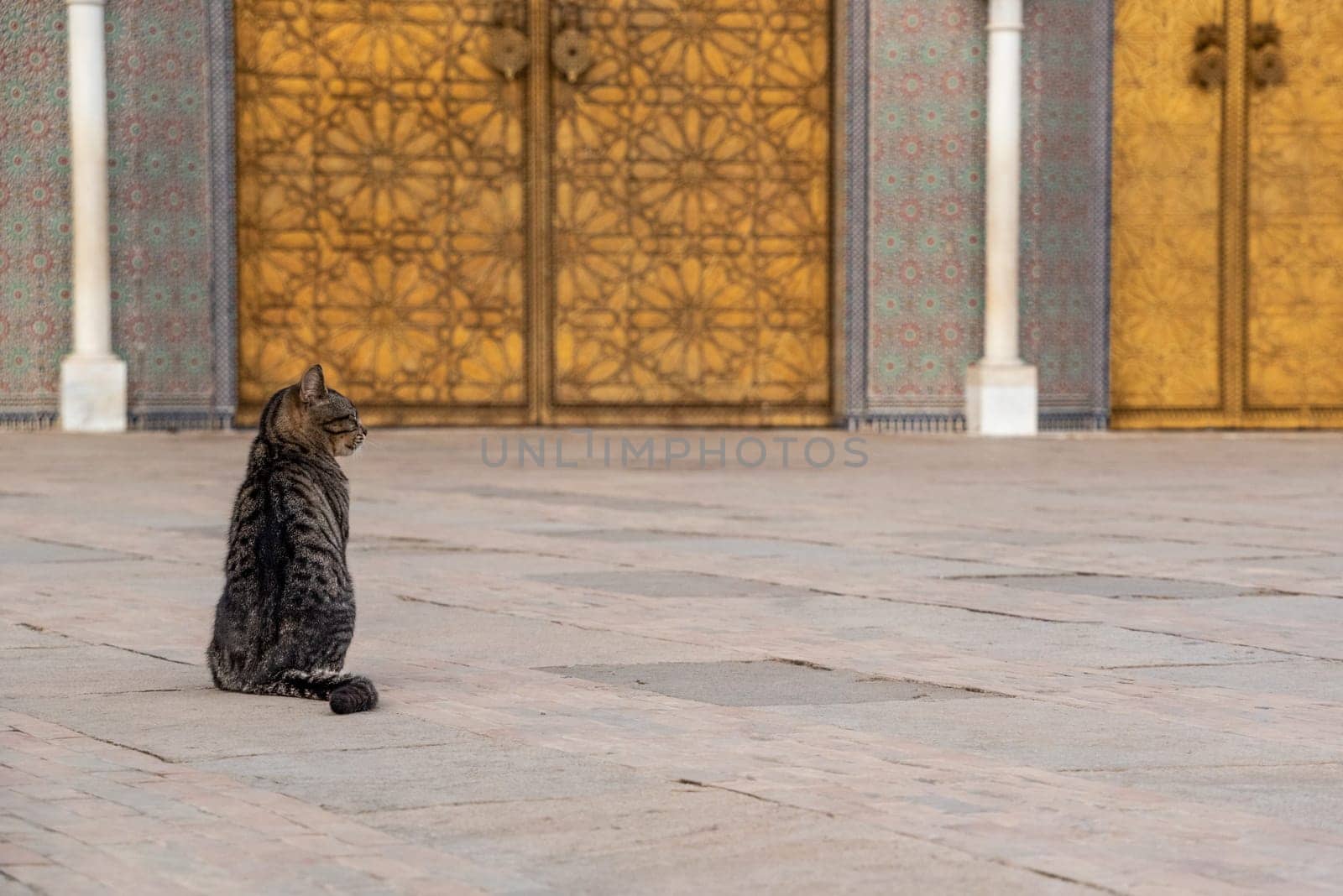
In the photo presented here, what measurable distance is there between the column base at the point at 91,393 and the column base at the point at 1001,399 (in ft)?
21.5

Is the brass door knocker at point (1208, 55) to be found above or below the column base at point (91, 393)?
above

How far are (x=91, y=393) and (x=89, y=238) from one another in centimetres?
114

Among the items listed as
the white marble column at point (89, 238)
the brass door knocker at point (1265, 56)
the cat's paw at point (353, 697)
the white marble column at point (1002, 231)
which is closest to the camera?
the cat's paw at point (353, 697)

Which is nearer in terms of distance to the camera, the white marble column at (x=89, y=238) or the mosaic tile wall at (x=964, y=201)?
the white marble column at (x=89, y=238)

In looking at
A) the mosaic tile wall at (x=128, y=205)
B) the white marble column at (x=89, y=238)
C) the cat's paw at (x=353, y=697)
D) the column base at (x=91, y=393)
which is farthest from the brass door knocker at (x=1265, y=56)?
the cat's paw at (x=353, y=697)

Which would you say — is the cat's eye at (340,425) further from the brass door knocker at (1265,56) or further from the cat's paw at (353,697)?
the brass door knocker at (1265,56)

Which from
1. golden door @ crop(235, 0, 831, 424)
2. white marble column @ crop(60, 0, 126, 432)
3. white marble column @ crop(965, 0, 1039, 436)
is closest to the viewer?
white marble column @ crop(60, 0, 126, 432)

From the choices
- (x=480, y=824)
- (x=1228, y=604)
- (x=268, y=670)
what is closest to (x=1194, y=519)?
(x=1228, y=604)

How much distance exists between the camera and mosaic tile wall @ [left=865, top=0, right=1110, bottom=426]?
1758 centimetres

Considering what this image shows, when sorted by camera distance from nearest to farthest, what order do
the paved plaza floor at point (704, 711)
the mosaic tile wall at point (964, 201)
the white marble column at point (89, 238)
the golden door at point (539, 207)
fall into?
1. the paved plaza floor at point (704, 711)
2. the white marble column at point (89, 238)
3. the golden door at point (539, 207)
4. the mosaic tile wall at point (964, 201)

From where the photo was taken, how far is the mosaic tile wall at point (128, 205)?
54.8ft

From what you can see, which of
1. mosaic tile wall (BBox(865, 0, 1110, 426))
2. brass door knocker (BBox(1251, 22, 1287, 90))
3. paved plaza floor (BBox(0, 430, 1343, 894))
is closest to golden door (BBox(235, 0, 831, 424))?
Result: mosaic tile wall (BBox(865, 0, 1110, 426))

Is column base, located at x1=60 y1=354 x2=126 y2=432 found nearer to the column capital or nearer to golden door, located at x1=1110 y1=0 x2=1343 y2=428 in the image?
the column capital

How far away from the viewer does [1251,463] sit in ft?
47.5
